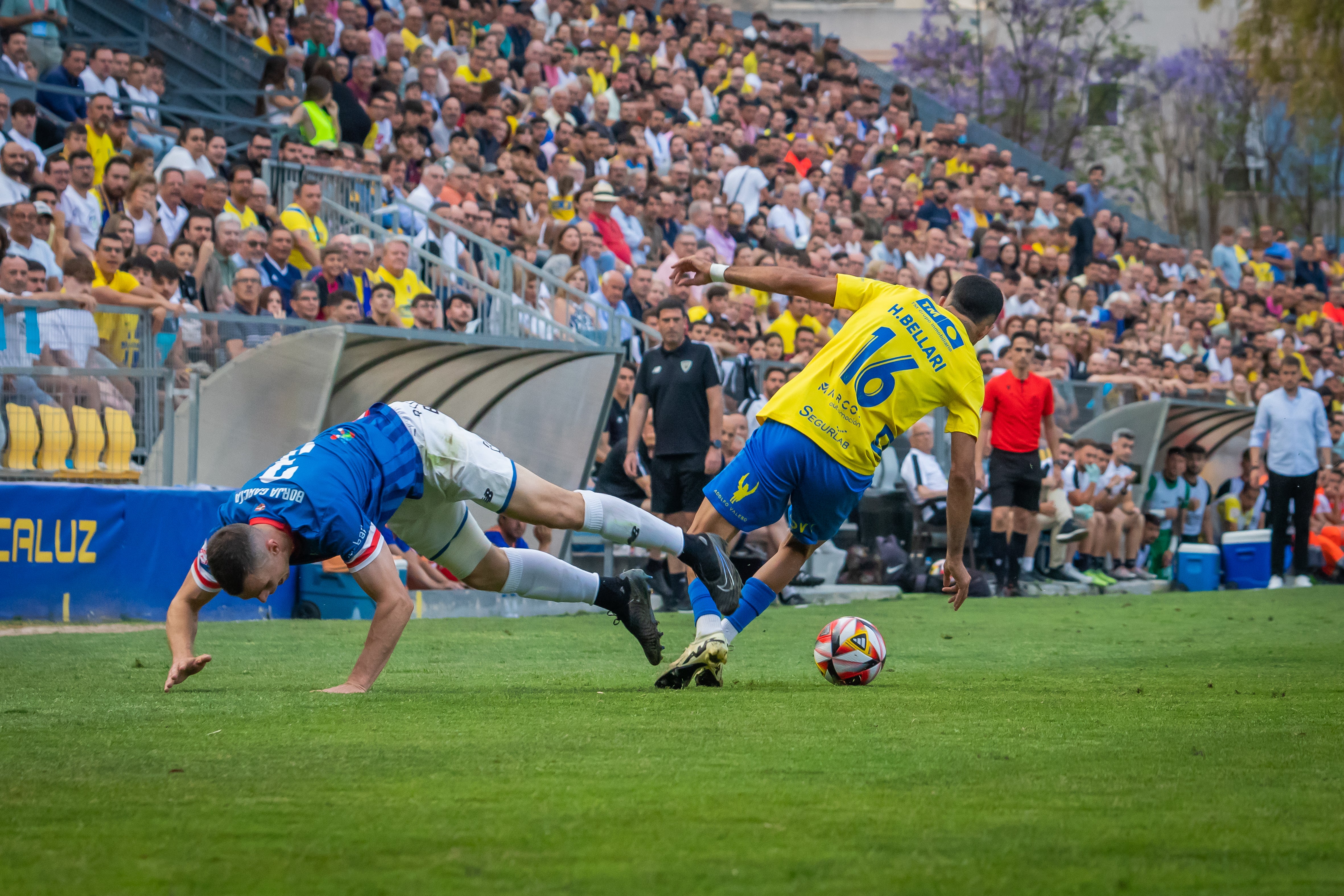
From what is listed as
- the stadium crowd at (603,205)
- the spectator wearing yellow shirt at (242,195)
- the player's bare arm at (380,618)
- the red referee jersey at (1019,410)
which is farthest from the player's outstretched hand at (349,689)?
the red referee jersey at (1019,410)

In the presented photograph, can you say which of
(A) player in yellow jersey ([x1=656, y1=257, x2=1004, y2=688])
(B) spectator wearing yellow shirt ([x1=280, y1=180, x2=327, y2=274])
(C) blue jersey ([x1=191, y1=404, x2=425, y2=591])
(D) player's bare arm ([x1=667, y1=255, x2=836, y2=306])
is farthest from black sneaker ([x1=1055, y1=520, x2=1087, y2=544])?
(C) blue jersey ([x1=191, y1=404, x2=425, y2=591])

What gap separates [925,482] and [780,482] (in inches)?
365

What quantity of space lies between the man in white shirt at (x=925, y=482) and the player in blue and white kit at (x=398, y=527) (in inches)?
366

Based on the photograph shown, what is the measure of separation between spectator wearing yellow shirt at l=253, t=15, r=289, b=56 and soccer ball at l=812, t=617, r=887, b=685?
1343cm

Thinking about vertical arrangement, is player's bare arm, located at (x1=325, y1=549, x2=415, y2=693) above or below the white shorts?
below

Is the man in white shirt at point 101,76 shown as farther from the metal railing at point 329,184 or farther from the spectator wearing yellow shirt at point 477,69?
the spectator wearing yellow shirt at point 477,69

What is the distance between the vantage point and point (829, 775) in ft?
13.7

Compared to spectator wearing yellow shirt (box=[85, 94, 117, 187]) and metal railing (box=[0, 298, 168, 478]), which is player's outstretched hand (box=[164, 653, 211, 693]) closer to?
metal railing (box=[0, 298, 168, 478])

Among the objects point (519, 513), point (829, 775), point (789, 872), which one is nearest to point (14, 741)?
point (519, 513)

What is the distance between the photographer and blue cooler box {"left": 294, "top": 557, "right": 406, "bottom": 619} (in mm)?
11820

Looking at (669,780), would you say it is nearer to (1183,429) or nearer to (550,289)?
(550,289)

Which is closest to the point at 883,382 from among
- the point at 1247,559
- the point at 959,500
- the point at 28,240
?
the point at 959,500

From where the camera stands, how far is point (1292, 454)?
16.0 metres

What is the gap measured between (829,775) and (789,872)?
1172mm
